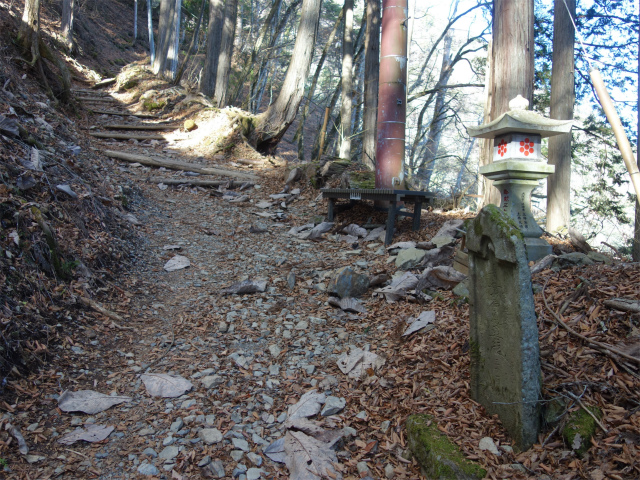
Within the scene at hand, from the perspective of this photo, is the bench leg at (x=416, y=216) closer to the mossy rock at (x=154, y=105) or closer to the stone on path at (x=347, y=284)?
the stone on path at (x=347, y=284)

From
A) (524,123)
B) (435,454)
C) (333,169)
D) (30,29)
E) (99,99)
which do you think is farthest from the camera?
(99,99)

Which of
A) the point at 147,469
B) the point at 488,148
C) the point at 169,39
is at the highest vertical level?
the point at 169,39

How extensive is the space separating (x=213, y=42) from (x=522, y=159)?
40.3 feet

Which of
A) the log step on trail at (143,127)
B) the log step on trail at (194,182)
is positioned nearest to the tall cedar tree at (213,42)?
the log step on trail at (143,127)

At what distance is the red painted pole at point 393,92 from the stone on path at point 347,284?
252 cm

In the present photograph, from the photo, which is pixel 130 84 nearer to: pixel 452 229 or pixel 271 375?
pixel 452 229

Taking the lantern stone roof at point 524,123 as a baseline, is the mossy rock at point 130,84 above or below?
above

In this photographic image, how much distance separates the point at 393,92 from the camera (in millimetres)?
6570

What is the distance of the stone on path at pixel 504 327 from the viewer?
229cm

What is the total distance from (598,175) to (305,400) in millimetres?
12166

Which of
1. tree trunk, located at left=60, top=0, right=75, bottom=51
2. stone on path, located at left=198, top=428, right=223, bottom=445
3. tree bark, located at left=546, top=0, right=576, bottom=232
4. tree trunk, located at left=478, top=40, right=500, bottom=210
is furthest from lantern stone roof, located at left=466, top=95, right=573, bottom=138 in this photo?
tree trunk, located at left=60, top=0, right=75, bottom=51

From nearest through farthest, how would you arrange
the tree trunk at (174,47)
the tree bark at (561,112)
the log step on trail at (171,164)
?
the tree bark at (561,112) → the log step on trail at (171,164) → the tree trunk at (174,47)

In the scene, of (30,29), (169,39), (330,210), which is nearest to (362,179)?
(330,210)

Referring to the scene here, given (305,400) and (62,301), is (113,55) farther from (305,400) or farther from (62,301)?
(305,400)
